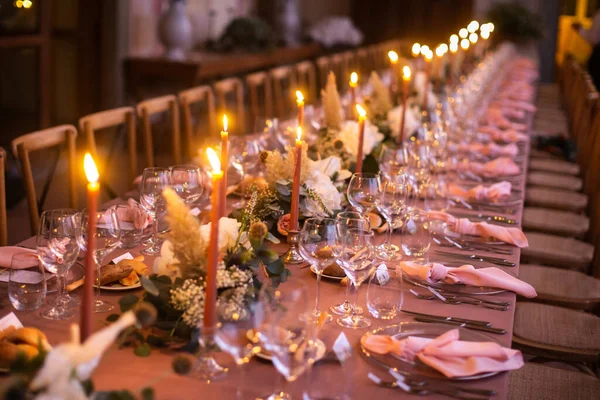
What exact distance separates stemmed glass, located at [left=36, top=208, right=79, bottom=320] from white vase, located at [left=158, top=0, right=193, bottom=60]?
5.00 meters

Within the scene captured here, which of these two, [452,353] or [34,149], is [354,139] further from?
[452,353]

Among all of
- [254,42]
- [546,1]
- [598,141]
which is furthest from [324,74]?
[546,1]

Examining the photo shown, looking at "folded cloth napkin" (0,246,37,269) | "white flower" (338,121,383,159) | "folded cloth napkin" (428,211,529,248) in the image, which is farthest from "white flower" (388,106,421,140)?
"folded cloth napkin" (0,246,37,269)

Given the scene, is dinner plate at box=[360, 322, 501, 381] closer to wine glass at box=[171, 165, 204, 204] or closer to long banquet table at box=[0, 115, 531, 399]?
long banquet table at box=[0, 115, 531, 399]

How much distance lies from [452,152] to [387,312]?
1.94 metres

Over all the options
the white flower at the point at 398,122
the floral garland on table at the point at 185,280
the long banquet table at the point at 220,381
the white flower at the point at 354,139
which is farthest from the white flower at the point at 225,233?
the white flower at the point at 398,122

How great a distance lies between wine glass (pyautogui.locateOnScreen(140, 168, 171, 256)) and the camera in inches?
82.7

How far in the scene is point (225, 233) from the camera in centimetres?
170

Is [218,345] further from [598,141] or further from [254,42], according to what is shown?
[254,42]

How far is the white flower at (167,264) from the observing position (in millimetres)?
1600

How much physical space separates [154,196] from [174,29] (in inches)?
188

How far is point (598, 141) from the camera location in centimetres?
413

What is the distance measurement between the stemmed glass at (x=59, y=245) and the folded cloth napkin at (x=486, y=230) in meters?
1.22

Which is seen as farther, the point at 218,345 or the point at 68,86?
the point at 68,86
